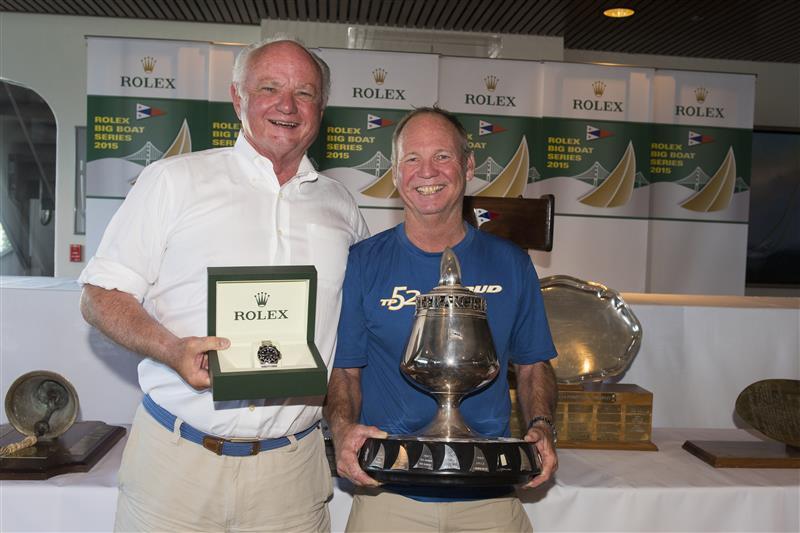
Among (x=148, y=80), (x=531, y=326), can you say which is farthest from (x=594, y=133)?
(x=531, y=326)

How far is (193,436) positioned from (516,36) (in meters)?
A: 6.16

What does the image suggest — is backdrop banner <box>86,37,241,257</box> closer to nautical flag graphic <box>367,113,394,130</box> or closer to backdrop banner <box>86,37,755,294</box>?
backdrop banner <box>86,37,755,294</box>

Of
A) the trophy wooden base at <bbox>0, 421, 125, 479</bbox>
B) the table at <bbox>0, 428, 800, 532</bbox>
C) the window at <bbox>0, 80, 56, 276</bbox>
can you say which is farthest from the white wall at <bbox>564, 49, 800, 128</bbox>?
the trophy wooden base at <bbox>0, 421, 125, 479</bbox>

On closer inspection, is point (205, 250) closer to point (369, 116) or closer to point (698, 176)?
point (369, 116)

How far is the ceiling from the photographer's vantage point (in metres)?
6.02

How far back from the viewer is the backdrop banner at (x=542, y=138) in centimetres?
498

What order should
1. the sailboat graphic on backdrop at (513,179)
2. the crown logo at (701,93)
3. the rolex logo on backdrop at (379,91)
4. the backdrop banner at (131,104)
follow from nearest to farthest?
the backdrop banner at (131,104), the rolex logo on backdrop at (379,91), the sailboat graphic on backdrop at (513,179), the crown logo at (701,93)

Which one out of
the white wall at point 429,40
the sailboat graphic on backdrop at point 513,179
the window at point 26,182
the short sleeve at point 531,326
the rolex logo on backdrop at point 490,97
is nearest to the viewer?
the short sleeve at point 531,326

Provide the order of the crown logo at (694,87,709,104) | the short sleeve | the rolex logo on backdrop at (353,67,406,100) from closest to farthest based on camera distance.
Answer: the short sleeve → the rolex logo on backdrop at (353,67,406,100) → the crown logo at (694,87,709,104)

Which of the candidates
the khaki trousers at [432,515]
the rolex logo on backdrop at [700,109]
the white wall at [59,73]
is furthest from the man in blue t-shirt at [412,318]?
the white wall at [59,73]

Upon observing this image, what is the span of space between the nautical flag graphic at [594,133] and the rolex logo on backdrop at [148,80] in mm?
3086

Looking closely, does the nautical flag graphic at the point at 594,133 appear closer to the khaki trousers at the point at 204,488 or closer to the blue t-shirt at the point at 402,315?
the blue t-shirt at the point at 402,315

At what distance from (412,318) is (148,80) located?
4246 mm

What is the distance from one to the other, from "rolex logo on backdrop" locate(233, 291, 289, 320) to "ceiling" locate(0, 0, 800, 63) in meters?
5.22
